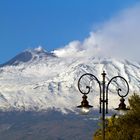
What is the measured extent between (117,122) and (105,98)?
14.6m

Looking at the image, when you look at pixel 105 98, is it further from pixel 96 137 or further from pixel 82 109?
pixel 96 137

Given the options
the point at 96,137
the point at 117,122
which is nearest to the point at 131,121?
the point at 117,122

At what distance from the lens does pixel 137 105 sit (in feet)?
141

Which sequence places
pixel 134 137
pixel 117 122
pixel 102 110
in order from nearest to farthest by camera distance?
pixel 102 110, pixel 134 137, pixel 117 122

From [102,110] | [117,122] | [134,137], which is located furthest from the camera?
[117,122]

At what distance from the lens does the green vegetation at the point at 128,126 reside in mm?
40594

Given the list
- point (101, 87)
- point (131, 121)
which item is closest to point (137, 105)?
point (131, 121)

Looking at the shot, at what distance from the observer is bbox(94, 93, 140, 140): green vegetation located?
133 feet

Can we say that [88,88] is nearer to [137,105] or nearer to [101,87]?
[101,87]

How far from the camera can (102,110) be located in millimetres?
27562

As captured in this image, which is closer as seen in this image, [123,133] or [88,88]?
[88,88]

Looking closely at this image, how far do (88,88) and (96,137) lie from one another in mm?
17337

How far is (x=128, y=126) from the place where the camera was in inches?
1639

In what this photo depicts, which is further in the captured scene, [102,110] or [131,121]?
[131,121]
